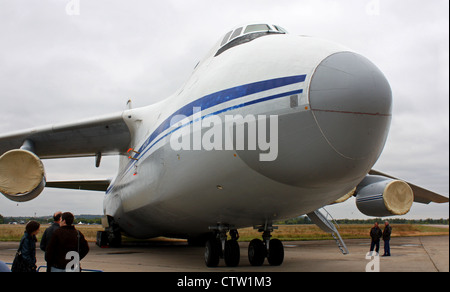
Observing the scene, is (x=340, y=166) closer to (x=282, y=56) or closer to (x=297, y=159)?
(x=297, y=159)

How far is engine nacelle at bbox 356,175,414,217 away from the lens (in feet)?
23.7

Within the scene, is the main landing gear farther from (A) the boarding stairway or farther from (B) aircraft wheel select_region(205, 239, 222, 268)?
(A) the boarding stairway

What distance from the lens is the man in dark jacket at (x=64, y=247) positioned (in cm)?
408

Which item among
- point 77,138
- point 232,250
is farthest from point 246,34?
point 77,138

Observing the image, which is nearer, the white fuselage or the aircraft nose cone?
the aircraft nose cone

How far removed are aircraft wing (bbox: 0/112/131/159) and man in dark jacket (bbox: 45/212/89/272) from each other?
263 inches

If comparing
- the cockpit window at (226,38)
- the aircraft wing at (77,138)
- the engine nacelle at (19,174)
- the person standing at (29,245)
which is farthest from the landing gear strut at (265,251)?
the aircraft wing at (77,138)

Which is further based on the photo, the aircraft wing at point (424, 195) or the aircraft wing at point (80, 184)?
the aircraft wing at point (80, 184)

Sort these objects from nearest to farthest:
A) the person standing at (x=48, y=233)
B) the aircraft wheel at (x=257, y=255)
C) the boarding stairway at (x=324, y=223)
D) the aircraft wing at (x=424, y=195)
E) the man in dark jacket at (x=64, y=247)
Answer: the man in dark jacket at (x=64, y=247)
the person standing at (x=48, y=233)
the aircraft wheel at (x=257, y=255)
the boarding stairway at (x=324, y=223)
the aircraft wing at (x=424, y=195)

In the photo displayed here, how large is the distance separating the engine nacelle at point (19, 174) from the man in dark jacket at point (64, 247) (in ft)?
13.8

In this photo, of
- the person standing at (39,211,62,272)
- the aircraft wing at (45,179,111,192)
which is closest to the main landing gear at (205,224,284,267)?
the person standing at (39,211,62,272)

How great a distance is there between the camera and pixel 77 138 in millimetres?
11242

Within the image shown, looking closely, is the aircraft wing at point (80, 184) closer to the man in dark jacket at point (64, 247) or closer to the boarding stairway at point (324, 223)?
the boarding stairway at point (324, 223)
